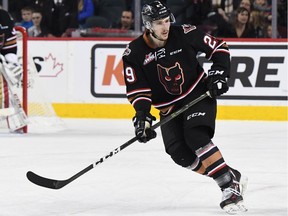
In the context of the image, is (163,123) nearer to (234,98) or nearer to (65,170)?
(65,170)

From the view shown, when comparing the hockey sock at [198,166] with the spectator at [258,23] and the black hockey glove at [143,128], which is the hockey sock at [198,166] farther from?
the spectator at [258,23]

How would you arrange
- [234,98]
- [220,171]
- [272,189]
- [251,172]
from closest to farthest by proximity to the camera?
1. [220,171]
2. [272,189]
3. [251,172]
4. [234,98]

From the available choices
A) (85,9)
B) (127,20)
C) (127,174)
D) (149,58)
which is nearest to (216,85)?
(149,58)

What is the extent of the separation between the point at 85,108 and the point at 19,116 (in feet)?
3.69

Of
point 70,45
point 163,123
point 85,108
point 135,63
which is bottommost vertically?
point 85,108

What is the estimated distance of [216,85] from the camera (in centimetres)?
404

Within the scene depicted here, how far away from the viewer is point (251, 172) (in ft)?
17.7

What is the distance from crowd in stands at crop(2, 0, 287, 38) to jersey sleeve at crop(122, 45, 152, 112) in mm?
3865

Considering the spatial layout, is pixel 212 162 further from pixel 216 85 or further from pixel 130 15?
pixel 130 15

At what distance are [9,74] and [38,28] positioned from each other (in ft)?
4.48

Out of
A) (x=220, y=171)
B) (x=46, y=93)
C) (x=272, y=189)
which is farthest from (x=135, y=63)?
(x=46, y=93)

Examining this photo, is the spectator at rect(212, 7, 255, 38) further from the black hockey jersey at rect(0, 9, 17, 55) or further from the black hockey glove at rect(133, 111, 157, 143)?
the black hockey glove at rect(133, 111, 157, 143)

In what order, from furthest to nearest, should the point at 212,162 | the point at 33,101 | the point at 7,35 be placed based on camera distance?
the point at 33,101 → the point at 7,35 → the point at 212,162

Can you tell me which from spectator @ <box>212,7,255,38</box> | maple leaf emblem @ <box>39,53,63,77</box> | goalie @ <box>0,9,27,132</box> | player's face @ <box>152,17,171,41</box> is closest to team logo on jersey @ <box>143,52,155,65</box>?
player's face @ <box>152,17,171,41</box>
